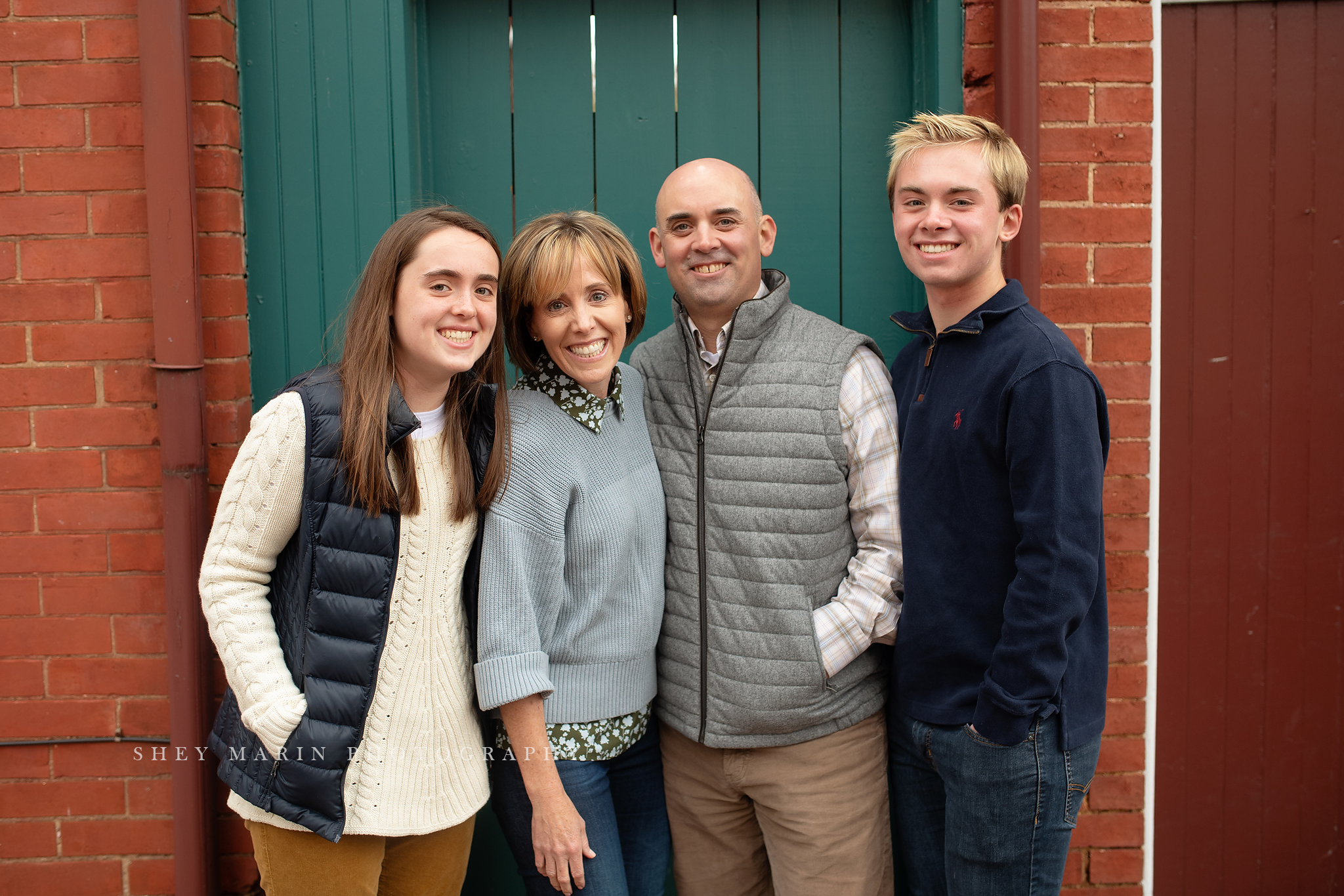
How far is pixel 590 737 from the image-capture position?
1.81 m

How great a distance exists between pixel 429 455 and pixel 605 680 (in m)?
0.58

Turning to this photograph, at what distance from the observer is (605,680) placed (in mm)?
1810

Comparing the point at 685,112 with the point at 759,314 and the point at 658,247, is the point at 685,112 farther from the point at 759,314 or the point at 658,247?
the point at 759,314

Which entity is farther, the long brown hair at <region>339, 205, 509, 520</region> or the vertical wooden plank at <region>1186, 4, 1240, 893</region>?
the vertical wooden plank at <region>1186, 4, 1240, 893</region>

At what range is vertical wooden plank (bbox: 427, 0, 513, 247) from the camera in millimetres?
2518

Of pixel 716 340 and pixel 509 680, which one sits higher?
pixel 716 340

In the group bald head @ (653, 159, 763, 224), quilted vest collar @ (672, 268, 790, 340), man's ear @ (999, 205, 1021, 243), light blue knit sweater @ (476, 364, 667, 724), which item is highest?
bald head @ (653, 159, 763, 224)

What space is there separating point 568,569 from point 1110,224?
5.51 ft

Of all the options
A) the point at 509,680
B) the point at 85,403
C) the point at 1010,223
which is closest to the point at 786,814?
the point at 509,680

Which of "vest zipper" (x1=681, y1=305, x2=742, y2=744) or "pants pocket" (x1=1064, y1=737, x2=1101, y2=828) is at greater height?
"vest zipper" (x1=681, y1=305, x2=742, y2=744)

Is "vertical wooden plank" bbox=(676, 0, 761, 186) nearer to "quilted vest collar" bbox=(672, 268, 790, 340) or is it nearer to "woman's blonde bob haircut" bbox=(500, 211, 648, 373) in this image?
"quilted vest collar" bbox=(672, 268, 790, 340)

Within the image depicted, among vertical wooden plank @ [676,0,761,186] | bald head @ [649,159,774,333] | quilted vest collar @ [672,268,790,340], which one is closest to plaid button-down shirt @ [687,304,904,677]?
quilted vest collar @ [672,268,790,340]

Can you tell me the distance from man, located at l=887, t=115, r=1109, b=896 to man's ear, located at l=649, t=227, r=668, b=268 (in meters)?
0.54

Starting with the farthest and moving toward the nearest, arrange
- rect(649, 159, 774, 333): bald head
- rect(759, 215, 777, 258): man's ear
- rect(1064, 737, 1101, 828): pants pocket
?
rect(759, 215, 777, 258): man's ear
rect(649, 159, 774, 333): bald head
rect(1064, 737, 1101, 828): pants pocket
